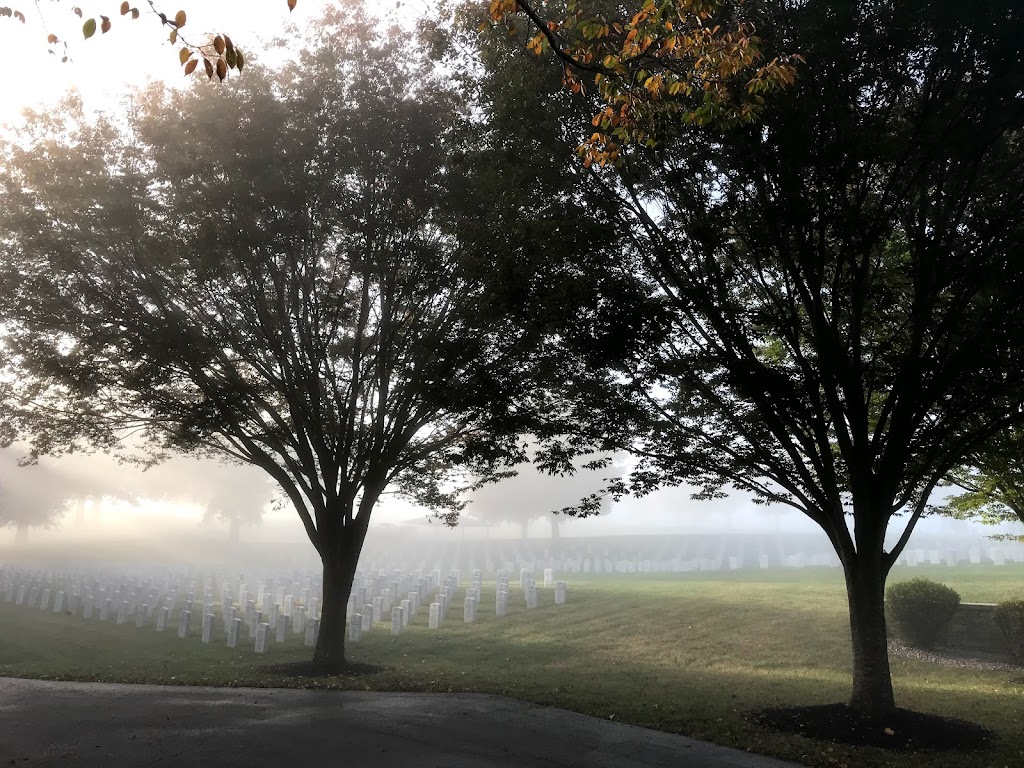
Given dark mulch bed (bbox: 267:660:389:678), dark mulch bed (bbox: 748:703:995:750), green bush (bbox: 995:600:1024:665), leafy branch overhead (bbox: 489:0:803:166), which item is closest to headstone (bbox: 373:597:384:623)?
dark mulch bed (bbox: 267:660:389:678)

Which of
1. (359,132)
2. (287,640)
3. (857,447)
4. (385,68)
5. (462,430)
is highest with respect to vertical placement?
(385,68)

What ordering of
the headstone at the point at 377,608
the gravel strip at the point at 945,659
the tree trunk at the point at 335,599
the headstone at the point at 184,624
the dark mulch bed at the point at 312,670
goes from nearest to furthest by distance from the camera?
the dark mulch bed at the point at 312,670 < the tree trunk at the point at 335,599 < the gravel strip at the point at 945,659 < the headstone at the point at 184,624 < the headstone at the point at 377,608

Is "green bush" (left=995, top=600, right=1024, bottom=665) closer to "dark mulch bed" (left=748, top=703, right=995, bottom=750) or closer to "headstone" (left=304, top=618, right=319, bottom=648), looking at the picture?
"dark mulch bed" (left=748, top=703, right=995, bottom=750)

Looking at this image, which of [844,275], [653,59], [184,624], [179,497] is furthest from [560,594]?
[179,497]

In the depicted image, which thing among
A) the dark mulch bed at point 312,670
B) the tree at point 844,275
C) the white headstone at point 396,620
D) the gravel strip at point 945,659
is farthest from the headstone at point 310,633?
the gravel strip at point 945,659

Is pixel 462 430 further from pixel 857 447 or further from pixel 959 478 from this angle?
pixel 959 478

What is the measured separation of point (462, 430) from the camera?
12.1 meters

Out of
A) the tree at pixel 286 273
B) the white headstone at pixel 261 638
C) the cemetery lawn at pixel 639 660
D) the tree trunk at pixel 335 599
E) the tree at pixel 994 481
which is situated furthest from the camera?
the white headstone at pixel 261 638

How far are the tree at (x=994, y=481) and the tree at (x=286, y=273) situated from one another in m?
6.12

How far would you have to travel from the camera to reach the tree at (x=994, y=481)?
356 inches

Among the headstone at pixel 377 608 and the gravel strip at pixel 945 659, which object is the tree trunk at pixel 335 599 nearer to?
the headstone at pixel 377 608

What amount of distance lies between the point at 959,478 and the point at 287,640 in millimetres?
15525

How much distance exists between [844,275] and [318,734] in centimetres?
799

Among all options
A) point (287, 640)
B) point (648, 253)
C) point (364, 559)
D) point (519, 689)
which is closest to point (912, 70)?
point (648, 253)
